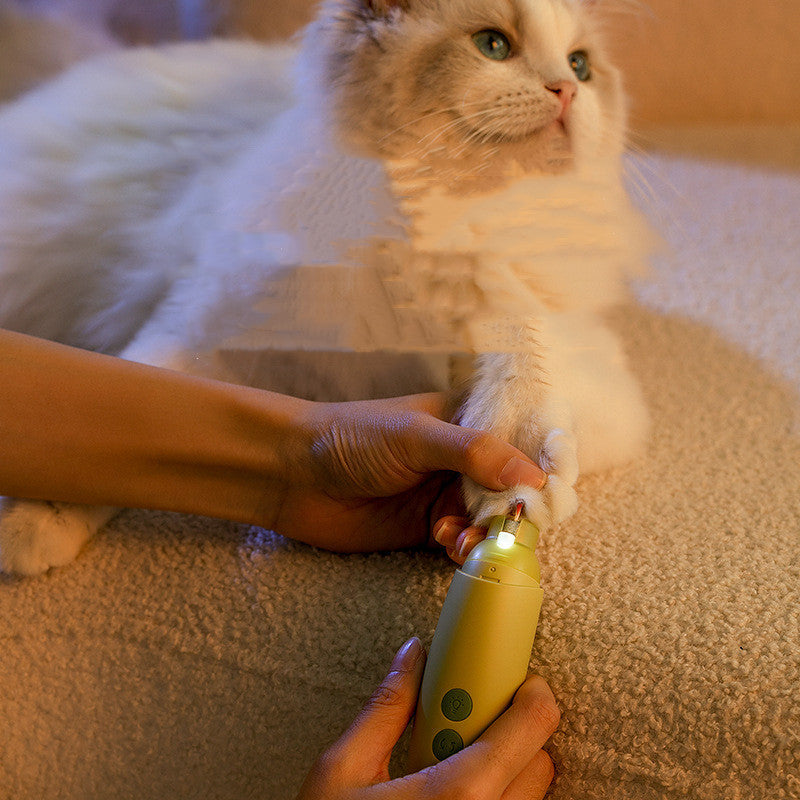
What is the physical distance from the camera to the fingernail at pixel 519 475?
0.65 meters

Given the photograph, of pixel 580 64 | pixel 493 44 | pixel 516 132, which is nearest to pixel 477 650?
pixel 516 132

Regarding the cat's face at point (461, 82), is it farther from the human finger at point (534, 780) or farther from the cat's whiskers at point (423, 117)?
the human finger at point (534, 780)

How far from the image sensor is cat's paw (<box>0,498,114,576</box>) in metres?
0.78

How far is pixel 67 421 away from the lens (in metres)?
0.78

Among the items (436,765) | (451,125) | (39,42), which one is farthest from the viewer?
(39,42)

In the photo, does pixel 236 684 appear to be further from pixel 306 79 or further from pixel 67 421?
pixel 306 79

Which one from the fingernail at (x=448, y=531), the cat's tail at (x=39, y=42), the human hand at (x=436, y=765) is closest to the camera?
the human hand at (x=436, y=765)

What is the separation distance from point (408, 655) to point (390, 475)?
0.16 metres

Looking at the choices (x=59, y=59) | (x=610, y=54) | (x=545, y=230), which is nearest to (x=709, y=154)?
(x=610, y=54)

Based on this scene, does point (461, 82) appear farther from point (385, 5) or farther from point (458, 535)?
point (458, 535)

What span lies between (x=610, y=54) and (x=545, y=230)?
1.41ft

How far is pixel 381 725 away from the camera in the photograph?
62cm

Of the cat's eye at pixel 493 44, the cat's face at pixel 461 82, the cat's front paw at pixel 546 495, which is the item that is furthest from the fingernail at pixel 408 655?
the cat's eye at pixel 493 44

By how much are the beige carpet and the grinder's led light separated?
0.35ft
